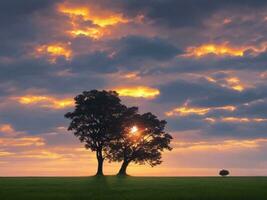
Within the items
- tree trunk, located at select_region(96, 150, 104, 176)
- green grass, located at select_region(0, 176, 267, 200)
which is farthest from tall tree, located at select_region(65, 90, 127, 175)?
green grass, located at select_region(0, 176, 267, 200)

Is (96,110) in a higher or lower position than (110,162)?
higher

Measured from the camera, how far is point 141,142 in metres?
112

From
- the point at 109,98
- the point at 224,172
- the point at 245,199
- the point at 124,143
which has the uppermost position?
the point at 109,98

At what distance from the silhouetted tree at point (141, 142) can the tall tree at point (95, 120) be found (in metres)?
3.70

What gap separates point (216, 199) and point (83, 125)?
73.7 metres

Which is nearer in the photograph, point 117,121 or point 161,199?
point 161,199

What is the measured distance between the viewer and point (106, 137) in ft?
351

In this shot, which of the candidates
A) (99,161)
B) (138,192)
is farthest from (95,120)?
(138,192)

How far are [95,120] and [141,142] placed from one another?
41.9 ft

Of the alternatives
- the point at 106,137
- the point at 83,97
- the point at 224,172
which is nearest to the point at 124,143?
the point at 106,137

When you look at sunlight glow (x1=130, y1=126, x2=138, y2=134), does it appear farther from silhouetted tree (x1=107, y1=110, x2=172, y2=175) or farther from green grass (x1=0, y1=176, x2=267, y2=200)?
green grass (x1=0, y1=176, x2=267, y2=200)

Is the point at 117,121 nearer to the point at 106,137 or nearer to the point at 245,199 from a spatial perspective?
the point at 106,137

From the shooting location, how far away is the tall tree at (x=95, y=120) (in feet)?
347

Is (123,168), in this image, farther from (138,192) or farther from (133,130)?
(138,192)
